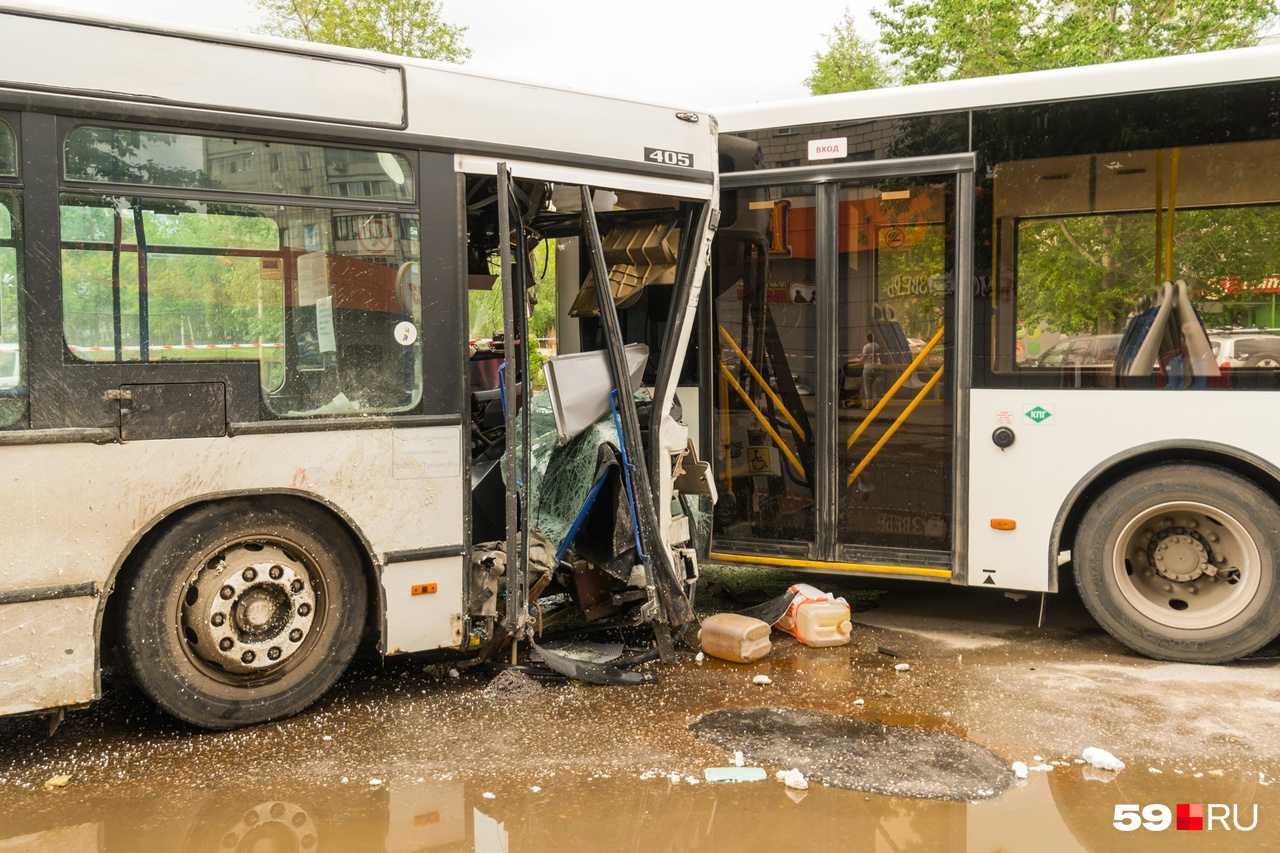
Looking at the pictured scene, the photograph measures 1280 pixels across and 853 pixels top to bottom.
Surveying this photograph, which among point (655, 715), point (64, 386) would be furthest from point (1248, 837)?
point (64, 386)

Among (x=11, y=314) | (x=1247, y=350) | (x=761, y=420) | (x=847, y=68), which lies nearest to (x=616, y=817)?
(x=11, y=314)

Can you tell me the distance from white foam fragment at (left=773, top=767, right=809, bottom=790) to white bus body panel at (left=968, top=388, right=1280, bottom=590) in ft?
7.92

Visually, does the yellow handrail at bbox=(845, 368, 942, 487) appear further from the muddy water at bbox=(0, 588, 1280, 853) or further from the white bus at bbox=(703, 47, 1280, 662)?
the muddy water at bbox=(0, 588, 1280, 853)

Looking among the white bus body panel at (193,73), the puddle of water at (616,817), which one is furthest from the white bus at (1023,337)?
the white bus body panel at (193,73)

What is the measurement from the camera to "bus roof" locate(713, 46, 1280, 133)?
5613mm

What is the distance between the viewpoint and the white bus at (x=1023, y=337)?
5672 mm

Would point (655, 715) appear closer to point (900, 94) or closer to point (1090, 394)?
point (1090, 394)

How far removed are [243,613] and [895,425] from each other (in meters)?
3.71

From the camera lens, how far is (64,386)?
426 cm

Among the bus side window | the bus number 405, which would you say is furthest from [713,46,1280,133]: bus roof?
the bus side window

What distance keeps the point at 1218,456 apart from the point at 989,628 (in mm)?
1665

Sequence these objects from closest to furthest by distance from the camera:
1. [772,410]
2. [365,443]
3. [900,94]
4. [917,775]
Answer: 1. [917,775]
2. [365,443]
3. [900,94]
4. [772,410]

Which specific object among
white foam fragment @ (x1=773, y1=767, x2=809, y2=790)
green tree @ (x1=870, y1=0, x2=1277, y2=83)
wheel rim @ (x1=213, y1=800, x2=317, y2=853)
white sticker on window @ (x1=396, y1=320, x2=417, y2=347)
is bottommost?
wheel rim @ (x1=213, y1=800, x2=317, y2=853)

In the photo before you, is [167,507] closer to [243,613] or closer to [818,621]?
[243,613]
